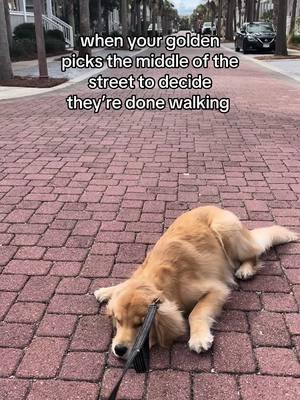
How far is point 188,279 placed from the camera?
10.2ft

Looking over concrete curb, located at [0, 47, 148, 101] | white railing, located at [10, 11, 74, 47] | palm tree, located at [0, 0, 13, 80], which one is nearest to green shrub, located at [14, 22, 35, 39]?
white railing, located at [10, 11, 74, 47]

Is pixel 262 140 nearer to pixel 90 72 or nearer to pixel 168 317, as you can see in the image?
pixel 168 317

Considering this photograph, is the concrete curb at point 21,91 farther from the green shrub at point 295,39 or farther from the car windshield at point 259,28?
the green shrub at point 295,39

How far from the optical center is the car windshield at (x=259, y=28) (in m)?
30.8

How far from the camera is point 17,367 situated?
274 cm

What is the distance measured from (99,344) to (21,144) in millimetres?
5608

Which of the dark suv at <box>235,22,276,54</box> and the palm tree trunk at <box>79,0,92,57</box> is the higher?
the palm tree trunk at <box>79,0,92,57</box>

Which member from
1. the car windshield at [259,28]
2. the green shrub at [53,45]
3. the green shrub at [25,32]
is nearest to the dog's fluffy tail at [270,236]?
the green shrub at [53,45]

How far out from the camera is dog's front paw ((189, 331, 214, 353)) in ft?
9.20

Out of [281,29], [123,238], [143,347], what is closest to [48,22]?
[281,29]

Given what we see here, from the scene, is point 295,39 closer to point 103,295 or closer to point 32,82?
point 32,82

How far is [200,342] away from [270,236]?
1.53 metres

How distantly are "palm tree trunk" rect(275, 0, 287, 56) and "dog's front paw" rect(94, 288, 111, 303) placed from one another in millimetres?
24007

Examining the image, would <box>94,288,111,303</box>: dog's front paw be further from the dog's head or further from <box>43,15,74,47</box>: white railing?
<box>43,15,74,47</box>: white railing
